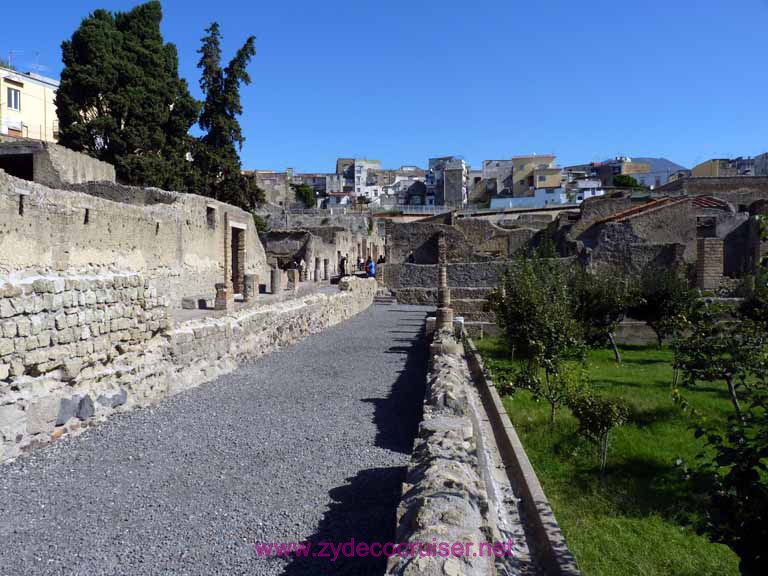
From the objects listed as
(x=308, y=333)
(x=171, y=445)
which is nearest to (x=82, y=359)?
(x=171, y=445)

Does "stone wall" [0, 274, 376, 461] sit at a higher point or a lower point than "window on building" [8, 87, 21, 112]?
lower


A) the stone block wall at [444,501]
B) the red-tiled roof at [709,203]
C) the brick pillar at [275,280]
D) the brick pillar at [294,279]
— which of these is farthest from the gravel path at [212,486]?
the red-tiled roof at [709,203]

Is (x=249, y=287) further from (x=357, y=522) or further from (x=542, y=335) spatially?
(x=357, y=522)

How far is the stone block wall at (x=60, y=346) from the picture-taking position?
466 cm

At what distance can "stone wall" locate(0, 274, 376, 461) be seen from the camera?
471 cm

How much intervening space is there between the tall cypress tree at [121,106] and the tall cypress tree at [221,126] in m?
1.41

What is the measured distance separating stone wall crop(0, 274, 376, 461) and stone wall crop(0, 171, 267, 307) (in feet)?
10.8

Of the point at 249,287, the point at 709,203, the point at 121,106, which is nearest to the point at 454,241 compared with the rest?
the point at 709,203

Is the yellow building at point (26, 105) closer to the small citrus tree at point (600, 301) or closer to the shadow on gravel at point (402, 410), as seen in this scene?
A: the small citrus tree at point (600, 301)

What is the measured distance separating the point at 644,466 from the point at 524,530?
3.21 metres

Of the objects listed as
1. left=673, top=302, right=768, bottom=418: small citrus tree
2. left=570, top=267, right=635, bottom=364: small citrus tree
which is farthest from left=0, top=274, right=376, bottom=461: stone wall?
left=570, top=267, right=635, bottom=364: small citrus tree

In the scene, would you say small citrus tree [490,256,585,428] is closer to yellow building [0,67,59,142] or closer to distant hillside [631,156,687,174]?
yellow building [0,67,59,142]

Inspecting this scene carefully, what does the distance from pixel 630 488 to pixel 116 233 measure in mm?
14159

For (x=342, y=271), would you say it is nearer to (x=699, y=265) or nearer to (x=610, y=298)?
(x=699, y=265)
